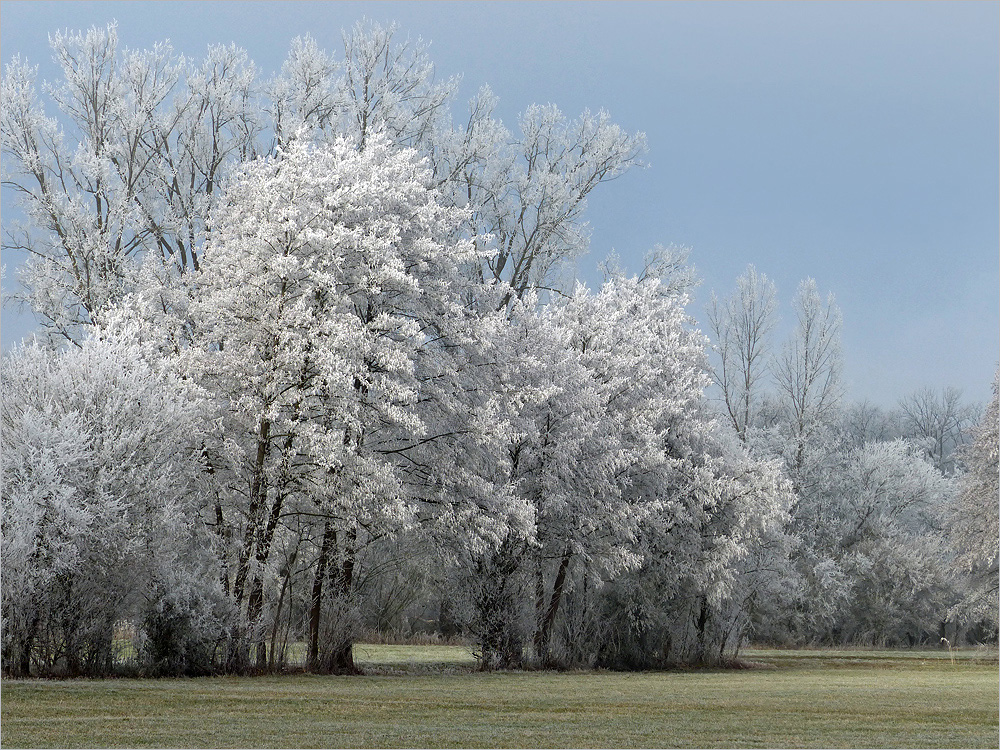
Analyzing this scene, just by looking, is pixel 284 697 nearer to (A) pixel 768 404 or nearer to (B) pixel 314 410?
(B) pixel 314 410

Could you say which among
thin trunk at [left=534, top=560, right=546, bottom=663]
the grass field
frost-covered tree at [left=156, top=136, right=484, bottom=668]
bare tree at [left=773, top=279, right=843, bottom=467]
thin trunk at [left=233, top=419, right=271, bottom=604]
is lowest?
the grass field

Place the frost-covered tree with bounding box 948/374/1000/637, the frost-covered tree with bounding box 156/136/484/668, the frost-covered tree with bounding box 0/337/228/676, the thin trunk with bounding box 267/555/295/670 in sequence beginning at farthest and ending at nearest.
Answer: the frost-covered tree with bounding box 948/374/1000/637, the thin trunk with bounding box 267/555/295/670, the frost-covered tree with bounding box 156/136/484/668, the frost-covered tree with bounding box 0/337/228/676

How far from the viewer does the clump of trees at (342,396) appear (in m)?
20.3

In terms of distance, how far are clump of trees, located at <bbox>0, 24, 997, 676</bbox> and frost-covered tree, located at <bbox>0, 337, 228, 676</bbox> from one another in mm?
60

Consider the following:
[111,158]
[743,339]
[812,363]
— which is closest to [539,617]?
[111,158]

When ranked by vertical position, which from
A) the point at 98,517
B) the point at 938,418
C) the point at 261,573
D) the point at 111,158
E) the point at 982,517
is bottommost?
the point at 261,573

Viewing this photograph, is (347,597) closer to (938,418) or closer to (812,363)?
(812,363)

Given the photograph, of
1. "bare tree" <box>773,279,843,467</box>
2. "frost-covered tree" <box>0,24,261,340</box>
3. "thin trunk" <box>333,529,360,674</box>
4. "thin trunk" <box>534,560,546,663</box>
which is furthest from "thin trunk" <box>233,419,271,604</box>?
"bare tree" <box>773,279,843,467</box>

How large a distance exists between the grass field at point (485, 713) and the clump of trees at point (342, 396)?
2.33 metres

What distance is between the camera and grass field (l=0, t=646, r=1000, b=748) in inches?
503

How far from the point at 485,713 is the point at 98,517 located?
7.95m

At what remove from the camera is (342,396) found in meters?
22.8

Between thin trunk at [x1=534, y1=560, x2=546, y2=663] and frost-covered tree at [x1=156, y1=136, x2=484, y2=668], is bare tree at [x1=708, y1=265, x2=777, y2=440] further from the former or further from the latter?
frost-covered tree at [x1=156, y1=136, x2=484, y2=668]

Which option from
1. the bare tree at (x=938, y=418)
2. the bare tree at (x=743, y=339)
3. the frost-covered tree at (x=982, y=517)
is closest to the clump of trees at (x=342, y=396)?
the frost-covered tree at (x=982, y=517)
